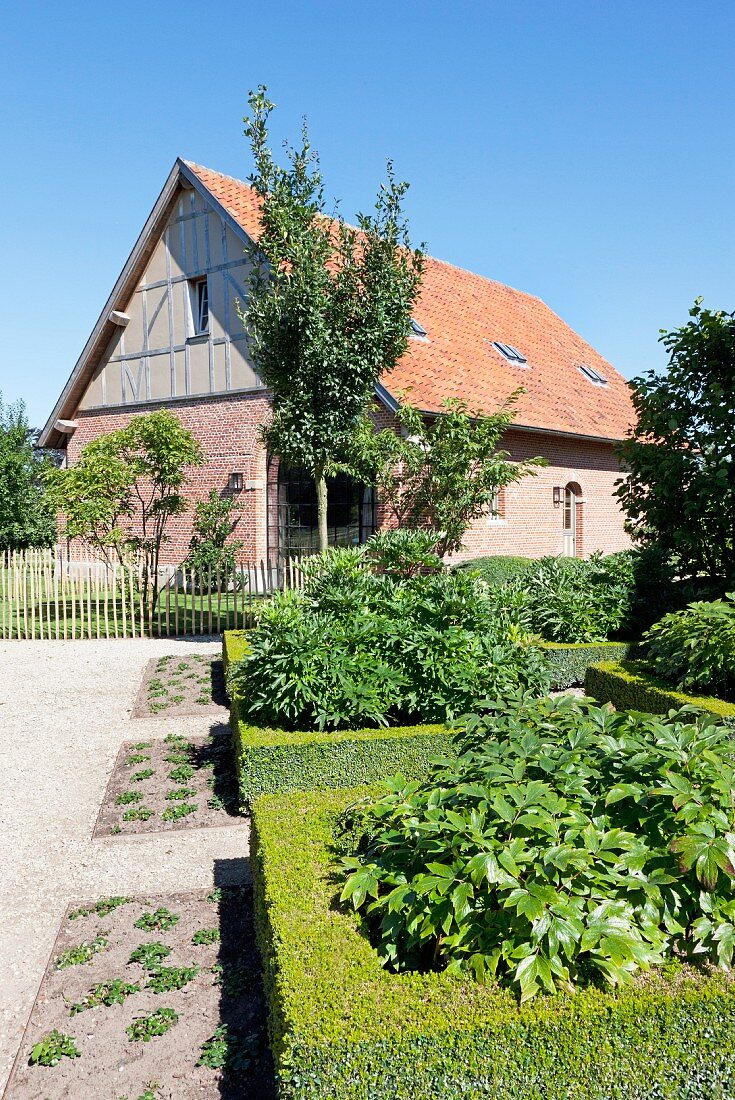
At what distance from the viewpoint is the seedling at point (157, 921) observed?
412 cm

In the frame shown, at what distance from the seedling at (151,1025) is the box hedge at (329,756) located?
70.1 inches

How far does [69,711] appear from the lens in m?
8.79

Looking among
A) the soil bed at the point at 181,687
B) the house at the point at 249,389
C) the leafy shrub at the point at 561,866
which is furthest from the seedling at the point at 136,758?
the house at the point at 249,389

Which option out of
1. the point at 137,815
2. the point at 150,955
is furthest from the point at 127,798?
the point at 150,955

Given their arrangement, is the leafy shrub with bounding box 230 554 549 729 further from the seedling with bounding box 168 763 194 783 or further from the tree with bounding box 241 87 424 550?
the tree with bounding box 241 87 424 550

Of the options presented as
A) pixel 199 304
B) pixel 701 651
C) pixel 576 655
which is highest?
pixel 199 304

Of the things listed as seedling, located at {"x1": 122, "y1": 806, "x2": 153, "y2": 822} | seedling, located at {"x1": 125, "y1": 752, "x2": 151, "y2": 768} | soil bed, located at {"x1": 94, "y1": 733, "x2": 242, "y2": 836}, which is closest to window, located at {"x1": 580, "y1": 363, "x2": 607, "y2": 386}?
soil bed, located at {"x1": 94, "y1": 733, "x2": 242, "y2": 836}

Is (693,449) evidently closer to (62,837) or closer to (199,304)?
(62,837)

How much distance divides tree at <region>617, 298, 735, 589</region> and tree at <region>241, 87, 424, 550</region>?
4.38 metres

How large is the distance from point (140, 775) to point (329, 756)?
87.3 inches

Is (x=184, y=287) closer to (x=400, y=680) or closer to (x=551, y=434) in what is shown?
(x=551, y=434)

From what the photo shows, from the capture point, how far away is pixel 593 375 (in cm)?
2297

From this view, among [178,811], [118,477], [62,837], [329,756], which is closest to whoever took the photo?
[329,756]

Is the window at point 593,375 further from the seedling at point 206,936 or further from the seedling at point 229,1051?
the seedling at point 229,1051
